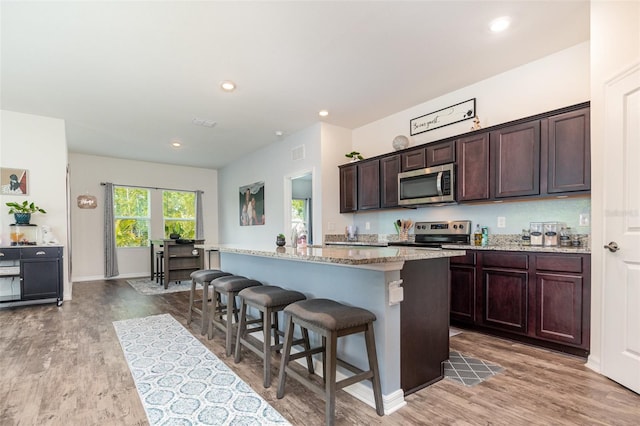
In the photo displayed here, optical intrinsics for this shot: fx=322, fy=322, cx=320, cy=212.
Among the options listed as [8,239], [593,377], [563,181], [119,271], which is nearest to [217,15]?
[563,181]

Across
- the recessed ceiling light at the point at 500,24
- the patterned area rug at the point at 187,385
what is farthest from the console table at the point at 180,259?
the recessed ceiling light at the point at 500,24

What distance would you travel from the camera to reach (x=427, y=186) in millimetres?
3920

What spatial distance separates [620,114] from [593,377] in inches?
71.7

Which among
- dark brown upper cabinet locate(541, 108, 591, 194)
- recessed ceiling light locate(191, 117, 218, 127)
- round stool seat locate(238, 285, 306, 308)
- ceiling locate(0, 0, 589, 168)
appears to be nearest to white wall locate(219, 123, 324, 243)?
ceiling locate(0, 0, 589, 168)

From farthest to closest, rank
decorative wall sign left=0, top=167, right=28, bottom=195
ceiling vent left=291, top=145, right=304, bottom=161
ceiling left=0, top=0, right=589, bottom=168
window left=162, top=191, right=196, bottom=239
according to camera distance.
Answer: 1. window left=162, top=191, right=196, bottom=239
2. ceiling vent left=291, top=145, right=304, bottom=161
3. decorative wall sign left=0, top=167, right=28, bottom=195
4. ceiling left=0, top=0, right=589, bottom=168

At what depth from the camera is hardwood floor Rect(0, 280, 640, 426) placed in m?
1.78

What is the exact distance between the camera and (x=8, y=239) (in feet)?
14.7

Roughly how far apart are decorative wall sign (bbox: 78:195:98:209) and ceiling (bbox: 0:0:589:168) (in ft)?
8.46

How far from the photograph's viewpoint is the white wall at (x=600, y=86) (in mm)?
2229

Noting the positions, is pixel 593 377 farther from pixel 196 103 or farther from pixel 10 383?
pixel 196 103

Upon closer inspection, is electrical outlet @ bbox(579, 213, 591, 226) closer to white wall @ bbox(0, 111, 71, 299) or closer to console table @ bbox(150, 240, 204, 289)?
console table @ bbox(150, 240, 204, 289)

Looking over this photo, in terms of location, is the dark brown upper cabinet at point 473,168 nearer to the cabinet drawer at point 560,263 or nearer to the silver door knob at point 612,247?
the cabinet drawer at point 560,263

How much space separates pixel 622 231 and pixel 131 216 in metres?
8.25

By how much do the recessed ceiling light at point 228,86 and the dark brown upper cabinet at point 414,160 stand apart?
227 cm
